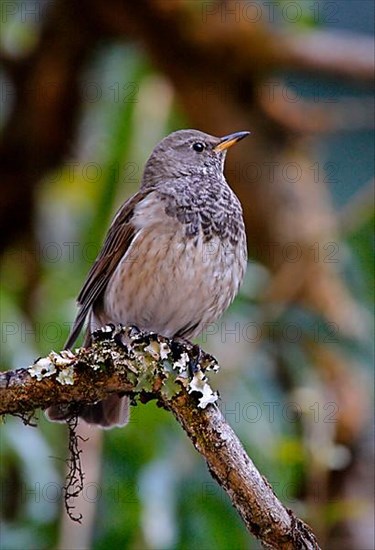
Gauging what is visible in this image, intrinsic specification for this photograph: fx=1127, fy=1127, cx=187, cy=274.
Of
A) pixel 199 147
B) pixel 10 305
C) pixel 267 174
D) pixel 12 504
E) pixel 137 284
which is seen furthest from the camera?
pixel 267 174

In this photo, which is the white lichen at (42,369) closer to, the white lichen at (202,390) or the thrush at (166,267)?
the white lichen at (202,390)

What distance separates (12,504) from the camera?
5.48m

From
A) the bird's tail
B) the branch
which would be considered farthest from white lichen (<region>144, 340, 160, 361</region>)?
the bird's tail

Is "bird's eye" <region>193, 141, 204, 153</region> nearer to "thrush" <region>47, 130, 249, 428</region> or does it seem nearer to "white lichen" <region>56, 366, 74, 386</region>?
"thrush" <region>47, 130, 249, 428</region>

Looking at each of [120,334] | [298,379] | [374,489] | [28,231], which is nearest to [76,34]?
[28,231]

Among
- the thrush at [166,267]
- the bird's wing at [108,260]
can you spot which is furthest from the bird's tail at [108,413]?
the bird's wing at [108,260]

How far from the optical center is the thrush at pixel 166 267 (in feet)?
12.8

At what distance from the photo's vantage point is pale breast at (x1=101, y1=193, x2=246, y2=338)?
3.91 meters

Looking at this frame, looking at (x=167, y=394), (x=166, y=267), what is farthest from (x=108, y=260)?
(x=167, y=394)

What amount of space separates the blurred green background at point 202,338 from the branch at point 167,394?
131 cm

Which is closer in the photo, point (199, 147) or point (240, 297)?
point (199, 147)

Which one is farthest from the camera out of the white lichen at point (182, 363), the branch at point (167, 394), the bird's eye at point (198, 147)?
the bird's eye at point (198, 147)

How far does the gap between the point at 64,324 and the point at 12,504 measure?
1.31 metres

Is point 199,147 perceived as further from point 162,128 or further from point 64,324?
point 162,128
